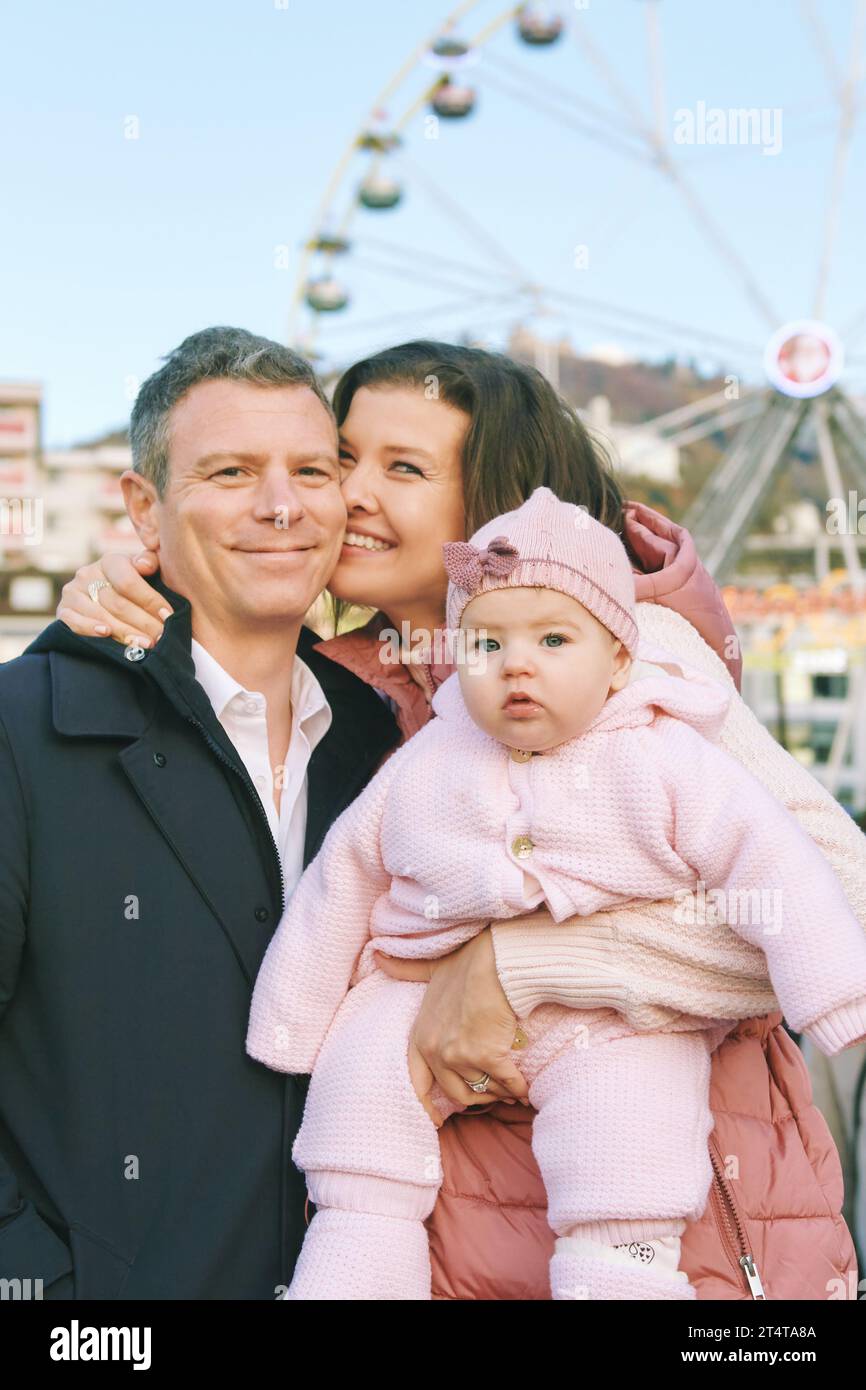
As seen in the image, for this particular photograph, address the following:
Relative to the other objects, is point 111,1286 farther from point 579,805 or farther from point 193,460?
point 193,460

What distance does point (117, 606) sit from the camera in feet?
8.02

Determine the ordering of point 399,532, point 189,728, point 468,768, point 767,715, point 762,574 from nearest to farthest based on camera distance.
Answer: point 468,768, point 189,728, point 399,532, point 767,715, point 762,574

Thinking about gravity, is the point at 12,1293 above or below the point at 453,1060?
below

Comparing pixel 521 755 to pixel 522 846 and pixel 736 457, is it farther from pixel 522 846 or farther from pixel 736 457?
pixel 736 457

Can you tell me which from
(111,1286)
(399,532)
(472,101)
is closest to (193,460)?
(399,532)

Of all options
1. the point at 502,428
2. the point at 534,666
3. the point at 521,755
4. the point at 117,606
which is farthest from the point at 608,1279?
the point at 502,428

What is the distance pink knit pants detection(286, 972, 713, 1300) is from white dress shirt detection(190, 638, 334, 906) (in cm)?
39

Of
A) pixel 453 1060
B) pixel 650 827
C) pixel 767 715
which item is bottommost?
pixel 453 1060

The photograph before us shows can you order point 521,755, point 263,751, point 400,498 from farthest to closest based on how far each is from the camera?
point 400,498, point 263,751, point 521,755

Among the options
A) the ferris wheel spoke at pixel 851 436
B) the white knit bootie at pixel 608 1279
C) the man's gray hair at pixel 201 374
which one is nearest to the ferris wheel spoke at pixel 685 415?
the ferris wheel spoke at pixel 851 436

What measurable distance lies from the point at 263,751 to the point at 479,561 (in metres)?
0.72

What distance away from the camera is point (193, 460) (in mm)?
2553

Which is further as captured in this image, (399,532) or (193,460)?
(399,532)

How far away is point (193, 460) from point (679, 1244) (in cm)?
155
